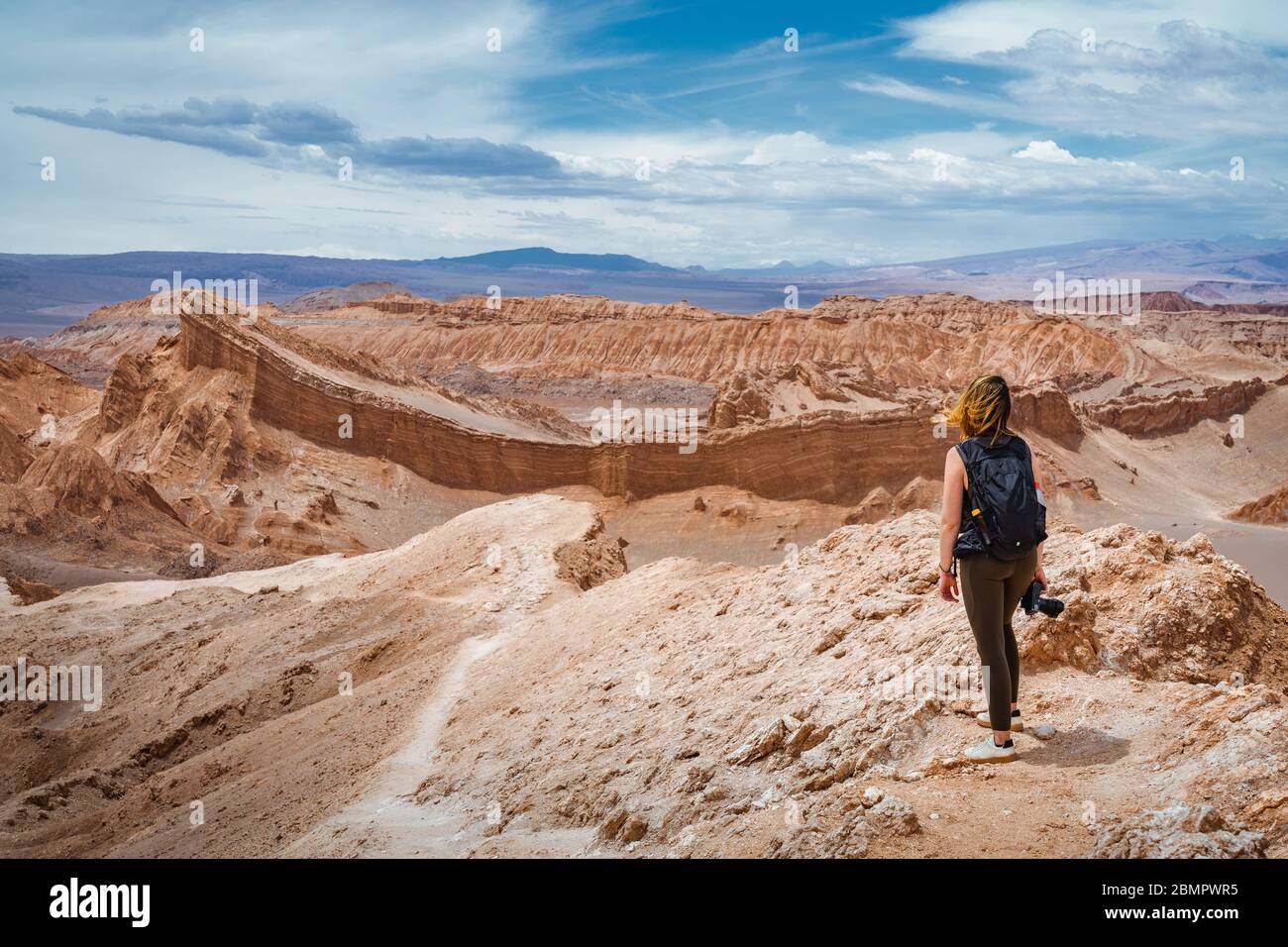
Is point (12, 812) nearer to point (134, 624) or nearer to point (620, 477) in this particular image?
point (134, 624)

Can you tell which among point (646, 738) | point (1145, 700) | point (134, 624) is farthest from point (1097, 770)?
point (134, 624)

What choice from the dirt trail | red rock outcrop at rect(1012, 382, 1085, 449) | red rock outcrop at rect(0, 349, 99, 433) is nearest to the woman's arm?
the dirt trail

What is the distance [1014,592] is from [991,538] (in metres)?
0.33

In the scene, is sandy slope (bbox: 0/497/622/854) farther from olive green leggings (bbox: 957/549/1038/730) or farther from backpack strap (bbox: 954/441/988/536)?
backpack strap (bbox: 954/441/988/536)

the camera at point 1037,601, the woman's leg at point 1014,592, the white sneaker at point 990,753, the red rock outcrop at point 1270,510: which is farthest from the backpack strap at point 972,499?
the red rock outcrop at point 1270,510

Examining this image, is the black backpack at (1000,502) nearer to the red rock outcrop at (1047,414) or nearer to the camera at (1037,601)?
the camera at (1037,601)

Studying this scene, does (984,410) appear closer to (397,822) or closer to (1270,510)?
(397,822)

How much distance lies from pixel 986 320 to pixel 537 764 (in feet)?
262

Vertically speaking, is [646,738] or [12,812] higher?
[646,738]

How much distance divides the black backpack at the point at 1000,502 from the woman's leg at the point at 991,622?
0.24 feet

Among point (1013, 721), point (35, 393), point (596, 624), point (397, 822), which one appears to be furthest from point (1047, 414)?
point (35, 393)

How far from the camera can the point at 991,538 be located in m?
4.52
